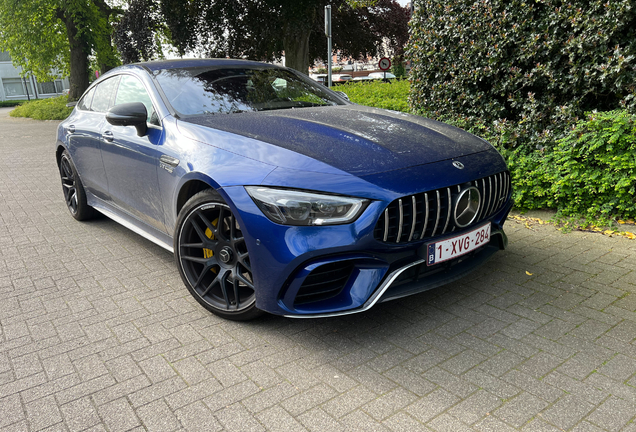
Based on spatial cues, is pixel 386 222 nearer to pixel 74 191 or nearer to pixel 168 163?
pixel 168 163

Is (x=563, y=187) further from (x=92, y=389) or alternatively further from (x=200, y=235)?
(x=92, y=389)

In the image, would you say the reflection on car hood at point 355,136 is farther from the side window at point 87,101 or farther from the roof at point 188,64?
the side window at point 87,101

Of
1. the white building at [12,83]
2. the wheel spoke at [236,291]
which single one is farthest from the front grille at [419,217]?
the white building at [12,83]

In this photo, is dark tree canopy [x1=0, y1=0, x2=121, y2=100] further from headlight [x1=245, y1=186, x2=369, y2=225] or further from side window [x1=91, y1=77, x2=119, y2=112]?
headlight [x1=245, y1=186, x2=369, y2=225]

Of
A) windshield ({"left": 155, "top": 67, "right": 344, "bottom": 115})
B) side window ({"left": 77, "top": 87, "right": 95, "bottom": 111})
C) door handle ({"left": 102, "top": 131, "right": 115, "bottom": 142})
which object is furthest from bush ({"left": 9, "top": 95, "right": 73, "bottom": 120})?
windshield ({"left": 155, "top": 67, "right": 344, "bottom": 115})

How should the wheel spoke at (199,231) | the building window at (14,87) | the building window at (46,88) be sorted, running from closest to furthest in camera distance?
the wheel spoke at (199,231) < the building window at (14,87) < the building window at (46,88)

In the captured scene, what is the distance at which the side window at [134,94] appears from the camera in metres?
3.68

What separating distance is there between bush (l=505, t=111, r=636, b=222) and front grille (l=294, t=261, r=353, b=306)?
10.2 feet

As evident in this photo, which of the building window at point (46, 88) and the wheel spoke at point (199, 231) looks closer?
the wheel spoke at point (199, 231)

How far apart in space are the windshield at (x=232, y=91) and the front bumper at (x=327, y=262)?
3.61 ft

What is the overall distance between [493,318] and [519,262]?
1033mm

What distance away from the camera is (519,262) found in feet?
13.1

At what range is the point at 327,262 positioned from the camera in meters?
2.57

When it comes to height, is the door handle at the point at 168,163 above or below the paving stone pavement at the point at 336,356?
above
